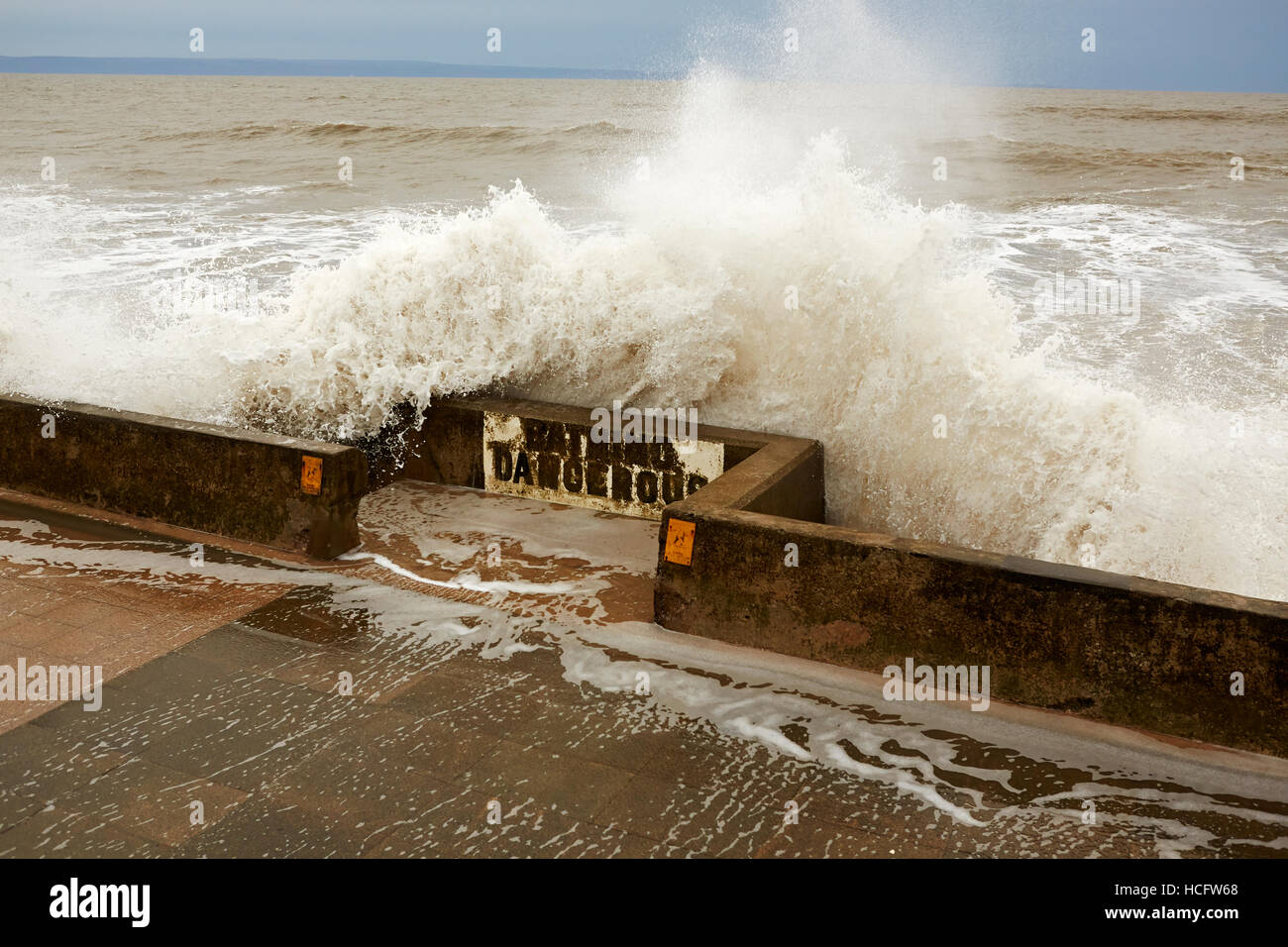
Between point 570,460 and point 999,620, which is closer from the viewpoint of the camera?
point 999,620

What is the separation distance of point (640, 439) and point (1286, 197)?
65.2 ft

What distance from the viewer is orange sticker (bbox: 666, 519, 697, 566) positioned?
13.5 ft

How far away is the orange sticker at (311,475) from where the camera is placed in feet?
15.7

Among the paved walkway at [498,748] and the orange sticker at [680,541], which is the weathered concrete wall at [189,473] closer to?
the paved walkway at [498,748]

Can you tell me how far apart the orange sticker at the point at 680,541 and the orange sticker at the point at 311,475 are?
1769 millimetres

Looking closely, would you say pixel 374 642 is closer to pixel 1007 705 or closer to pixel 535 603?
pixel 535 603

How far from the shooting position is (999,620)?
3.61m

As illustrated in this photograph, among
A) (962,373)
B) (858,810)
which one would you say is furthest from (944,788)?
(962,373)

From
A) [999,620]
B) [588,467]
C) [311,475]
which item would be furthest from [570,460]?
[999,620]

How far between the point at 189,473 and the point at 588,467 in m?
2.05

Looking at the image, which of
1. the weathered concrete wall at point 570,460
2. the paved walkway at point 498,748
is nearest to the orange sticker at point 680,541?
the paved walkway at point 498,748

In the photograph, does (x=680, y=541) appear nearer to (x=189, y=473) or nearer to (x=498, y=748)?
(x=498, y=748)

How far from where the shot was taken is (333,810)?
2971mm

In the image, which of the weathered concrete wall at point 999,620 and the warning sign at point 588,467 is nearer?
the weathered concrete wall at point 999,620
